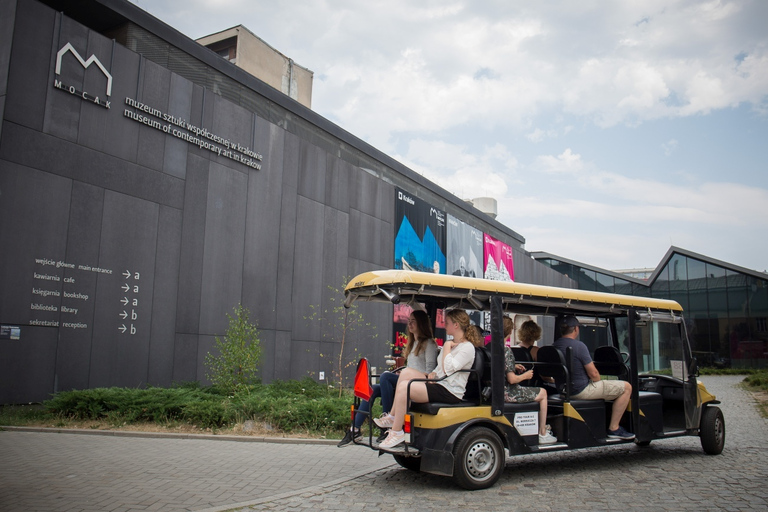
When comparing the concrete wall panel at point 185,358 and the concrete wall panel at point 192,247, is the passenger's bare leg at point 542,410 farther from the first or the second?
the concrete wall panel at point 192,247

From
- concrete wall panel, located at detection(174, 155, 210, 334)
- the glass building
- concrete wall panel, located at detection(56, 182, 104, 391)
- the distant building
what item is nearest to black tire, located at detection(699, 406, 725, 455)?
concrete wall panel, located at detection(56, 182, 104, 391)

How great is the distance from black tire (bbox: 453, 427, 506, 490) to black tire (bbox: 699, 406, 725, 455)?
402 cm

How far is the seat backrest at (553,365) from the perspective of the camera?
8.22 m

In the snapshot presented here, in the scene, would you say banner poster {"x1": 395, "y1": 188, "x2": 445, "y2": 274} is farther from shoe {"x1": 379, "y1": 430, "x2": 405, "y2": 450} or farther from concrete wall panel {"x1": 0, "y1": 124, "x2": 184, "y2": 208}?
shoe {"x1": 379, "y1": 430, "x2": 405, "y2": 450}

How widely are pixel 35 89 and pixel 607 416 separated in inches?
518

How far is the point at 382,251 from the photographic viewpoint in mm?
26656

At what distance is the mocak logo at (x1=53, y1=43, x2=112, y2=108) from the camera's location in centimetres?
1421

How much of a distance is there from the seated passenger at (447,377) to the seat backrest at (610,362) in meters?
2.74

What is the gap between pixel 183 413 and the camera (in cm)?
1096

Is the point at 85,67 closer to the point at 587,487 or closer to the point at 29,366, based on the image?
the point at 29,366

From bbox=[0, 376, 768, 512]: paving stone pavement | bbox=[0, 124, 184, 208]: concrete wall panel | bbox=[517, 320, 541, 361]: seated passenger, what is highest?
bbox=[0, 124, 184, 208]: concrete wall panel

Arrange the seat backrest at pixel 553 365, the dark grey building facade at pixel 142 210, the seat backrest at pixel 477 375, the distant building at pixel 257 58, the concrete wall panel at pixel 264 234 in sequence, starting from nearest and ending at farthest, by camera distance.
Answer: the seat backrest at pixel 477 375 < the seat backrest at pixel 553 365 < the dark grey building facade at pixel 142 210 < the concrete wall panel at pixel 264 234 < the distant building at pixel 257 58

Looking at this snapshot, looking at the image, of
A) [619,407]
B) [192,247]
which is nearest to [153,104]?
[192,247]

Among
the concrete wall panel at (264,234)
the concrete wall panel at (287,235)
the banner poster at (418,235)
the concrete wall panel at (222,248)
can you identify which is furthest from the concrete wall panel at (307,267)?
the banner poster at (418,235)
